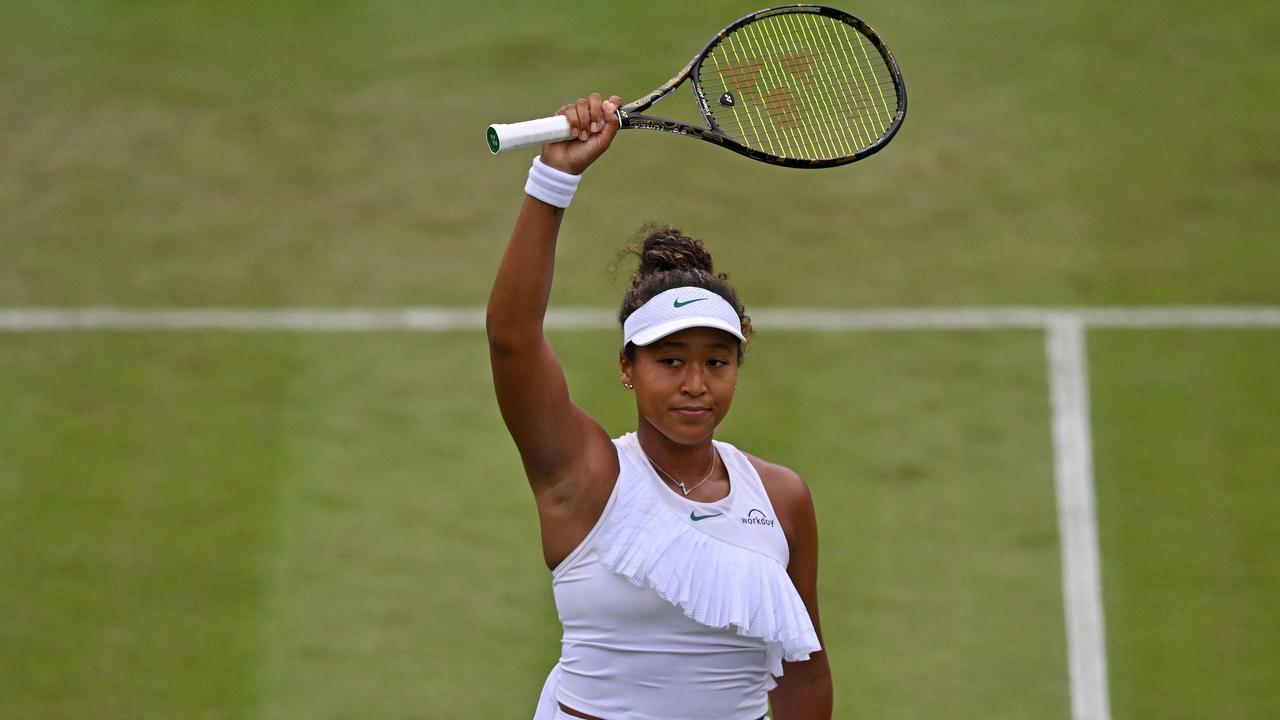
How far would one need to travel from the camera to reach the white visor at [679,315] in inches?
146

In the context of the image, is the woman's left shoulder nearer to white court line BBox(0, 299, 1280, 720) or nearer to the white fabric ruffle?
the white fabric ruffle

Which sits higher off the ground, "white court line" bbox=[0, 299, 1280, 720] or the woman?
"white court line" bbox=[0, 299, 1280, 720]

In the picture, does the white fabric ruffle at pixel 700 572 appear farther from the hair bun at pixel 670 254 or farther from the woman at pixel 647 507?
the hair bun at pixel 670 254

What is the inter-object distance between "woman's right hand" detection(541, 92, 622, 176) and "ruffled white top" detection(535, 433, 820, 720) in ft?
2.32

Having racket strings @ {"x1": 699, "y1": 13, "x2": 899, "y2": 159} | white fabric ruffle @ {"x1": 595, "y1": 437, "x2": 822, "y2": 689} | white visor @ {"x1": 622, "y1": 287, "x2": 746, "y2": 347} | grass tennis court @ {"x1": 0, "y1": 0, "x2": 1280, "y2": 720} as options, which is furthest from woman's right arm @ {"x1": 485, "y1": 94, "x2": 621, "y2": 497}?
grass tennis court @ {"x1": 0, "y1": 0, "x2": 1280, "y2": 720}

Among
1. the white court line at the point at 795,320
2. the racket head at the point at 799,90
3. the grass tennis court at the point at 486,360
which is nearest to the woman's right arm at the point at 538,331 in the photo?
the racket head at the point at 799,90

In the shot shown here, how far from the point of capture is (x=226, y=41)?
9578mm

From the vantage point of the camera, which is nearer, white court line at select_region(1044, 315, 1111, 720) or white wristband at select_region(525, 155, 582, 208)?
white wristband at select_region(525, 155, 582, 208)

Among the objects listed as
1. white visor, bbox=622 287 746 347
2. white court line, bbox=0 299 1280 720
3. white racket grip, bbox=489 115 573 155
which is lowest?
white visor, bbox=622 287 746 347

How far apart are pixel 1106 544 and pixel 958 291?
162 centimetres

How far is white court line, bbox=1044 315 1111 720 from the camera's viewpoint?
6.51 m

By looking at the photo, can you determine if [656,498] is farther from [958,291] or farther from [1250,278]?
[1250,278]

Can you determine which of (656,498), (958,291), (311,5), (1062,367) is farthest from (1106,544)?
(311,5)

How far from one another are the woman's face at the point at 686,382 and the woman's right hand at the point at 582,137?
0.49m
